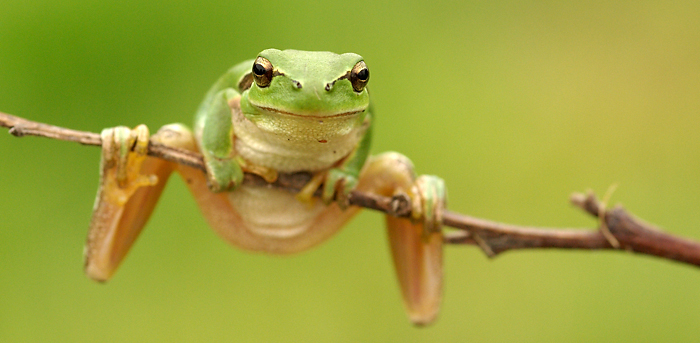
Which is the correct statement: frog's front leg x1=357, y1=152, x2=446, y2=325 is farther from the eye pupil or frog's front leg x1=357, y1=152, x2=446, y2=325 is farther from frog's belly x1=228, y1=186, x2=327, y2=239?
the eye pupil

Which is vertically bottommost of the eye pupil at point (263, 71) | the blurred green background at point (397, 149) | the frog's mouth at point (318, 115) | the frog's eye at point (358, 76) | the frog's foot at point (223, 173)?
the blurred green background at point (397, 149)

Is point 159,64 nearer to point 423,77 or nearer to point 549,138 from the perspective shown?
point 423,77

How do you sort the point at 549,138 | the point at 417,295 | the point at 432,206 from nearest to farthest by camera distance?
1. the point at 432,206
2. the point at 417,295
3. the point at 549,138

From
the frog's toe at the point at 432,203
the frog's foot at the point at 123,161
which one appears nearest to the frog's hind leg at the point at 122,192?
the frog's foot at the point at 123,161

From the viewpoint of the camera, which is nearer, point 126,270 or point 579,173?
point 126,270

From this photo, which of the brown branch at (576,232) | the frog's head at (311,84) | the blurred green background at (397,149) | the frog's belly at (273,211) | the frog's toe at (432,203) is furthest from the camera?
the blurred green background at (397,149)

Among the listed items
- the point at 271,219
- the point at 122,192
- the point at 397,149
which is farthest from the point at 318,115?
the point at 397,149

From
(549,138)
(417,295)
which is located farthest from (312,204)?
(549,138)

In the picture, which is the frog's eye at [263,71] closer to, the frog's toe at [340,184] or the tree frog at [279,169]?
the tree frog at [279,169]

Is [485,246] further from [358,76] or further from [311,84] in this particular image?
[311,84]
